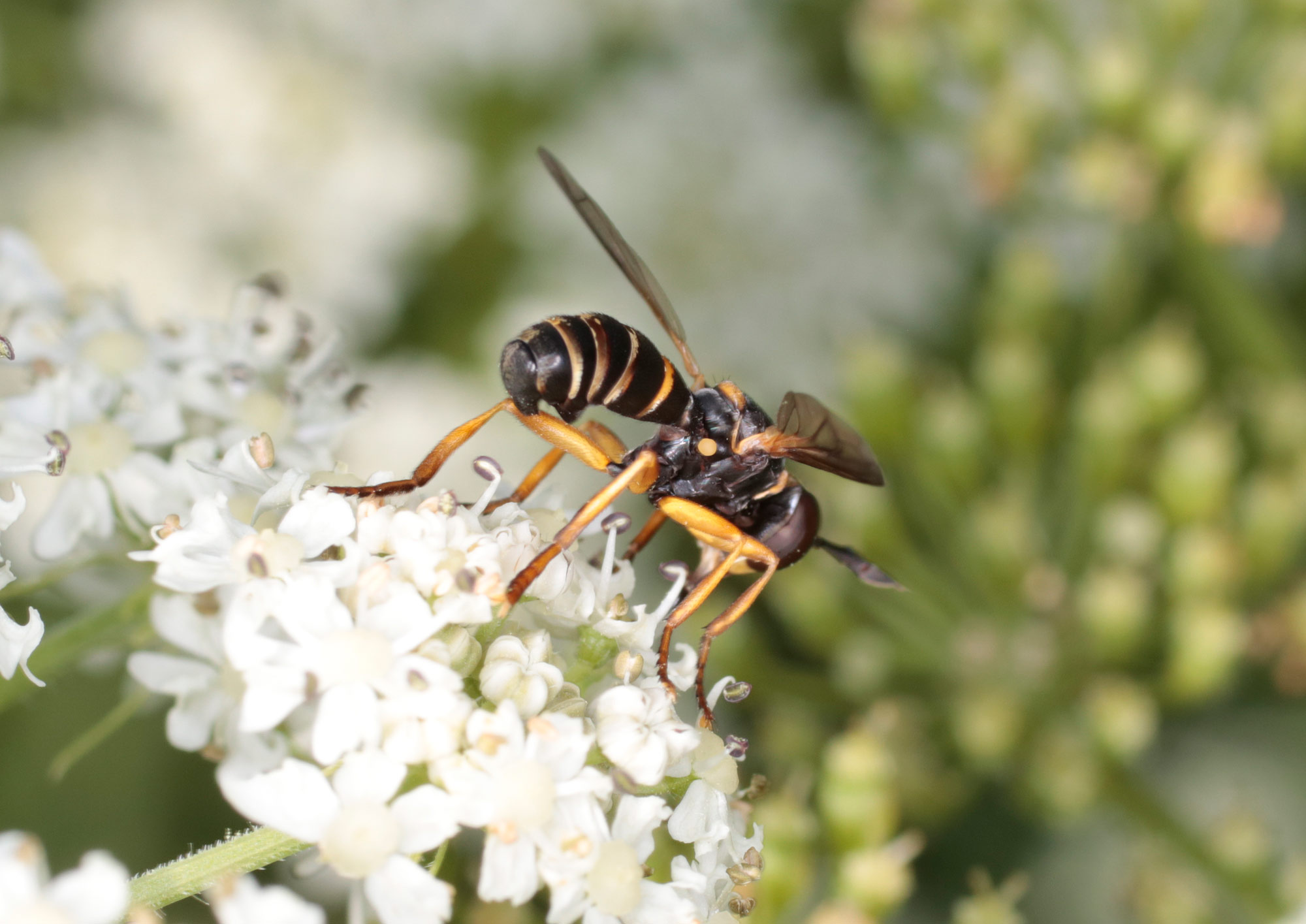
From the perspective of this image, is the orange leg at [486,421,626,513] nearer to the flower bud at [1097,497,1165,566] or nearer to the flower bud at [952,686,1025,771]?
the flower bud at [952,686,1025,771]

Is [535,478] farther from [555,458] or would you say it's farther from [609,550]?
[609,550]

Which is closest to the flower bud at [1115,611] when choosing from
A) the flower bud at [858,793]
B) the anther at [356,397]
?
the flower bud at [858,793]

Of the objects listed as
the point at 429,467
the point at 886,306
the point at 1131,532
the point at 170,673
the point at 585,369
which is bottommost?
the point at 170,673

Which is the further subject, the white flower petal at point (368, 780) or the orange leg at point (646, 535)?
the orange leg at point (646, 535)

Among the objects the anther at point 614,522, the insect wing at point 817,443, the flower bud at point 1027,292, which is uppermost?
the flower bud at point 1027,292

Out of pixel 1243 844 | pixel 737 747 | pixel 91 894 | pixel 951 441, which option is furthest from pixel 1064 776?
pixel 91 894

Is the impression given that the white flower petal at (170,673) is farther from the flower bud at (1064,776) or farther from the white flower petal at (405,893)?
the flower bud at (1064,776)

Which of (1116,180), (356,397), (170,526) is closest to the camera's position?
(170,526)

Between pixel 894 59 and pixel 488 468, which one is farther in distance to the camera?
pixel 894 59
